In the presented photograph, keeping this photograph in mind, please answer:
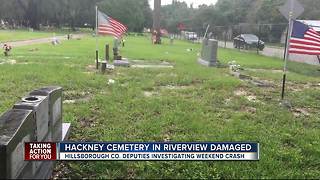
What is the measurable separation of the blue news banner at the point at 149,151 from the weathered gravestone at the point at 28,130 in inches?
13.1

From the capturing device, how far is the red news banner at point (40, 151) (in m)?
3.90

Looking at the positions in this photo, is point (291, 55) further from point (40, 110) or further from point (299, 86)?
point (40, 110)

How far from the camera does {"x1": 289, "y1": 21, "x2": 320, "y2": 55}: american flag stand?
9812 mm

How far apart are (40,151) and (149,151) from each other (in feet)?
3.45

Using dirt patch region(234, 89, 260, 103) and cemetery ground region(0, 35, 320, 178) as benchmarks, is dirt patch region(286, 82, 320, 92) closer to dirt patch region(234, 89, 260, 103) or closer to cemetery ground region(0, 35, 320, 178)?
cemetery ground region(0, 35, 320, 178)

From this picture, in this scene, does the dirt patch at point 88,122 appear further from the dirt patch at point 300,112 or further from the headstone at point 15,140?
the dirt patch at point 300,112

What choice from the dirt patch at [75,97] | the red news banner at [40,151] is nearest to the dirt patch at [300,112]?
the dirt patch at [75,97]

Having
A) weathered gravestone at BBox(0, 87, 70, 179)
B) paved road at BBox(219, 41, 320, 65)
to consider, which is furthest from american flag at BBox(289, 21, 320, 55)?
paved road at BBox(219, 41, 320, 65)

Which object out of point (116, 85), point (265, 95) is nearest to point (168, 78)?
point (116, 85)

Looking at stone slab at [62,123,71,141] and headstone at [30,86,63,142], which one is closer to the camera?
headstone at [30,86,63,142]

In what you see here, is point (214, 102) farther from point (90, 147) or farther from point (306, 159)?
point (90, 147)

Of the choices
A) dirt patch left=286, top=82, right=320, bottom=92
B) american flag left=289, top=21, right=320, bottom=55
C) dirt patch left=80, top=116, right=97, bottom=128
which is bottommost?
dirt patch left=286, top=82, right=320, bottom=92

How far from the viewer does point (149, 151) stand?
4.26 meters

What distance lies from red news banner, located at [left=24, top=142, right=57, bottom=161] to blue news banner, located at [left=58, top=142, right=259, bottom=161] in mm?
70
